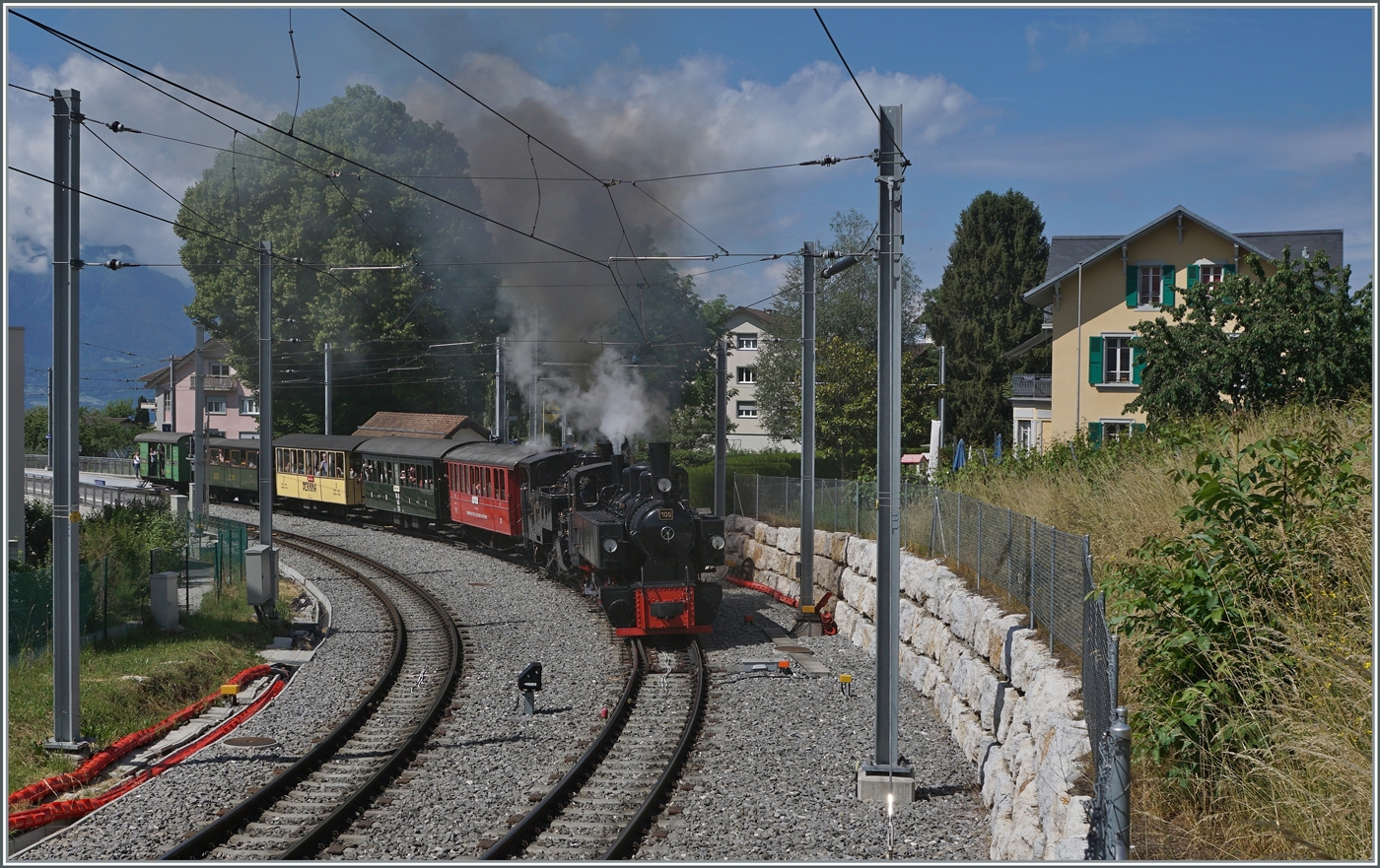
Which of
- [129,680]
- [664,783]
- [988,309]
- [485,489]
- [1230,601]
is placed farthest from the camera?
[988,309]

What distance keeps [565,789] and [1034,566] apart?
479 cm

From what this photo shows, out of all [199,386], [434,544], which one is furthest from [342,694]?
[199,386]

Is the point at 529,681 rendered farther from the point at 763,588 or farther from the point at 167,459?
the point at 167,459

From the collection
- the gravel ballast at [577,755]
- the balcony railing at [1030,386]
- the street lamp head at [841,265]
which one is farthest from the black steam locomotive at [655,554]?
the balcony railing at [1030,386]

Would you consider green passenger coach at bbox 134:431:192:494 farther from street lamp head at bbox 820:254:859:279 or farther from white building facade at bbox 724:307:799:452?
street lamp head at bbox 820:254:859:279

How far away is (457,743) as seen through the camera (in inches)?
432

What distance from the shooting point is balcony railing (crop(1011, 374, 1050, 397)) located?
1369 inches

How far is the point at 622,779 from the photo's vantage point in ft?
32.4

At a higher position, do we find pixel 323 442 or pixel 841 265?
pixel 841 265

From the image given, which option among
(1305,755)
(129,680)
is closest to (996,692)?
(1305,755)

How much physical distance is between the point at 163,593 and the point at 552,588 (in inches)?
275

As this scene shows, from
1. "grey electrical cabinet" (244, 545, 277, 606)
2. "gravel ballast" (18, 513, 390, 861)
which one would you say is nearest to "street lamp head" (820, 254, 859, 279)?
"gravel ballast" (18, 513, 390, 861)

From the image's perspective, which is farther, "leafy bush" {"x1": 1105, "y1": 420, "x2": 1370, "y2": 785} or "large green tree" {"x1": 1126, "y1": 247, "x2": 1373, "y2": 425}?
"large green tree" {"x1": 1126, "y1": 247, "x2": 1373, "y2": 425}

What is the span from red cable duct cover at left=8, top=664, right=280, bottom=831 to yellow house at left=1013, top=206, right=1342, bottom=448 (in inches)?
884
